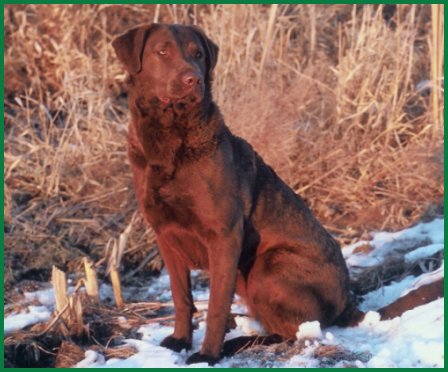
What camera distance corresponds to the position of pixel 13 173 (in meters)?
6.51

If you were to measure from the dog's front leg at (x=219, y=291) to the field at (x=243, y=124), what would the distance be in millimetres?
1781

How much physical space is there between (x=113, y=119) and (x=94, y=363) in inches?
155

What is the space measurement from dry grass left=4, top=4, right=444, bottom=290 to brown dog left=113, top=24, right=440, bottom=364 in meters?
1.74

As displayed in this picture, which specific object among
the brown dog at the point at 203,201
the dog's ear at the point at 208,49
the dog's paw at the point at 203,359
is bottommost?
the dog's paw at the point at 203,359

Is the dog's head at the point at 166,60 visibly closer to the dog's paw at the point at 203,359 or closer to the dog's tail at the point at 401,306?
the dog's paw at the point at 203,359

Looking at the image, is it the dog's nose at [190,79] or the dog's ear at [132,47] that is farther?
the dog's ear at [132,47]

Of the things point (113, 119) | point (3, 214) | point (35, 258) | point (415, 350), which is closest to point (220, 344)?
point (415, 350)

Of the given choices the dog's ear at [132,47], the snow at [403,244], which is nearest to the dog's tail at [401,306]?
the snow at [403,244]

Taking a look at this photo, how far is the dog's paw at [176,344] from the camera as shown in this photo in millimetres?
3980

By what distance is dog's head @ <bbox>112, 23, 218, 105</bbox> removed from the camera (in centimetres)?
364

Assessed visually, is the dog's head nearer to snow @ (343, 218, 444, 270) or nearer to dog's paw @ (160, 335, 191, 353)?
dog's paw @ (160, 335, 191, 353)

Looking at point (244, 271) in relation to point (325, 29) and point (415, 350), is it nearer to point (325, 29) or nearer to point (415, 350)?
point (415, 350)

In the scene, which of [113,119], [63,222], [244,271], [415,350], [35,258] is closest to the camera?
[415,350]

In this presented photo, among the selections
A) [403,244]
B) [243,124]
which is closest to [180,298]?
[403,244]
